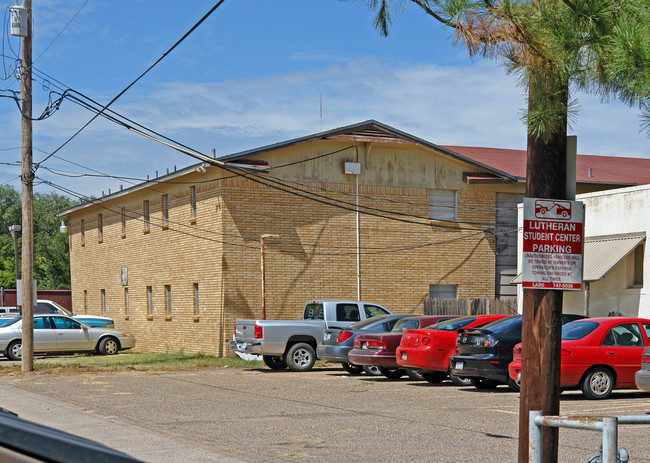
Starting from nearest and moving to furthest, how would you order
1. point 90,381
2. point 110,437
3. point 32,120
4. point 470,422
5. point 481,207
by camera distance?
point 110,437 → point 470,422 → point 90,381 → point 32,120 → point 481,207

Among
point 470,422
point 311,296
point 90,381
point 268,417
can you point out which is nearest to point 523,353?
point 470,422

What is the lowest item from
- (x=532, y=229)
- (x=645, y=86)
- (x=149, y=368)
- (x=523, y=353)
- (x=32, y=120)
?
(x=149, y=368)

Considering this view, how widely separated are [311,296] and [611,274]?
9.94m

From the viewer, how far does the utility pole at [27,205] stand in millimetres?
23531

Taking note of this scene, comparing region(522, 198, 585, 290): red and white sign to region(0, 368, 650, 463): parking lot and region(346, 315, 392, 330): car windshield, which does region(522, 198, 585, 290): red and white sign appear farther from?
region(346, 315, 392, 330): car windshield

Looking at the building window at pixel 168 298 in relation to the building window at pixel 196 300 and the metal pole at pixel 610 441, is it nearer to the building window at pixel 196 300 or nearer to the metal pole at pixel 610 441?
the building window at pixel 196 300

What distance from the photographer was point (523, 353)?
6.61m

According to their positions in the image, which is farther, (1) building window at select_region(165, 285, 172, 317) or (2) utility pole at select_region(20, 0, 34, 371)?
(1) building window at select_region(165, 285, 172, 317)

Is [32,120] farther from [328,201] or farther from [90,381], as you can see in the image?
[328,201]

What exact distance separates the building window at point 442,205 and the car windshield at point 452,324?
11.8 metres

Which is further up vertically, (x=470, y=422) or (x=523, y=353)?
(x=523, y=353)

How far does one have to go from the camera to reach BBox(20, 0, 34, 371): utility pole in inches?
926

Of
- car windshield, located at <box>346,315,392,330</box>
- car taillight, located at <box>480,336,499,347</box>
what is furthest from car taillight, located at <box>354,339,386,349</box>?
car taillight, located at <box>480,336,499,347</box>

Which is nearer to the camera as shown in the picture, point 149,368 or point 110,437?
point 110,437
